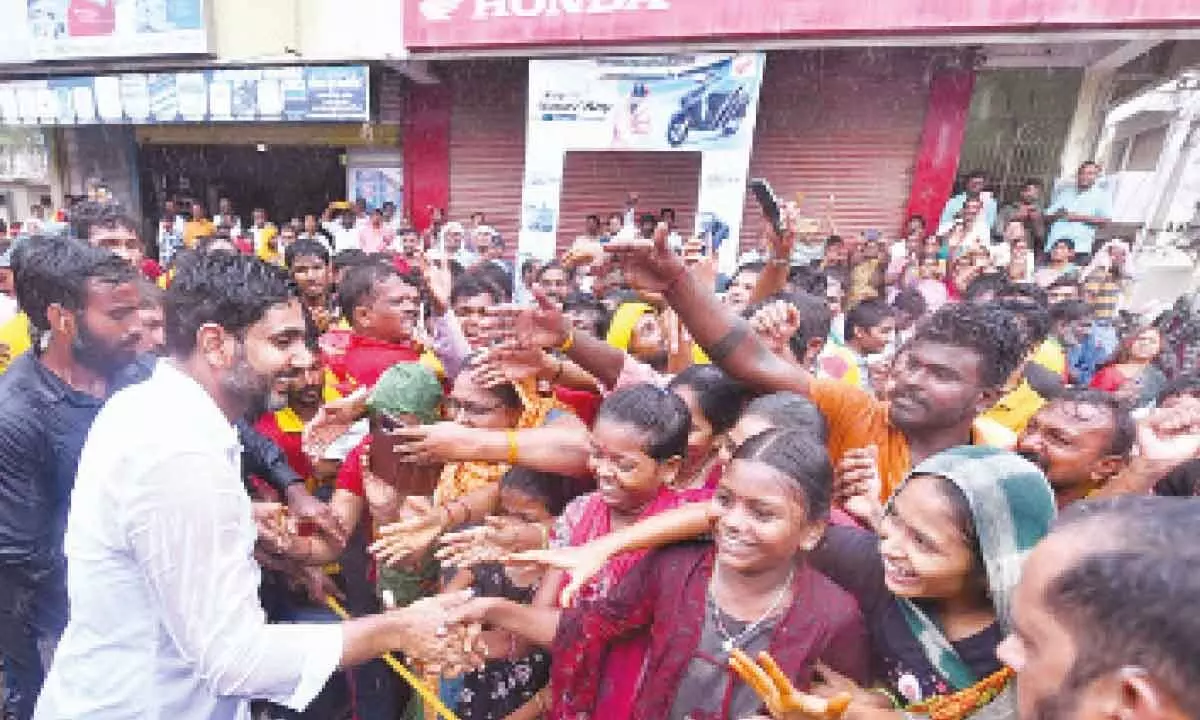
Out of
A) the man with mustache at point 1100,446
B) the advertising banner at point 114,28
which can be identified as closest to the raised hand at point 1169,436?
the man with mustache at point 1100,446

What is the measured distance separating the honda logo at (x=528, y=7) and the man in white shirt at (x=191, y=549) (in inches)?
303

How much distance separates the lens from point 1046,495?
127 cm

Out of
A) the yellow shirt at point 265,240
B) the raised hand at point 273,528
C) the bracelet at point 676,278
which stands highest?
the bracelet at point 676,278

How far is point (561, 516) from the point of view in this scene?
1.90 m

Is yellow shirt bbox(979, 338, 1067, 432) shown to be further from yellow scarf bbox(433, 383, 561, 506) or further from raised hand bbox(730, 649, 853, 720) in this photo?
raised hand bbox(730, 649, 853, 720)

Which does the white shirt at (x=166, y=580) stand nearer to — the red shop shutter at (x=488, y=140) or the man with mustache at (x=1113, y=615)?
the man with mustache at (x=1113, y=615)

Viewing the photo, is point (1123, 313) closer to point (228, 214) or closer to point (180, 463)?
point (180, 463)

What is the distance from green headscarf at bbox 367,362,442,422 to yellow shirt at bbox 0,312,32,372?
2.38m

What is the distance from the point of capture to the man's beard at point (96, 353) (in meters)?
2.34

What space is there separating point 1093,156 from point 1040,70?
50.3 inches

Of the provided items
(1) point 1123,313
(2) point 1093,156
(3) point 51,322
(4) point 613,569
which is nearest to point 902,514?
(4) point 613,569

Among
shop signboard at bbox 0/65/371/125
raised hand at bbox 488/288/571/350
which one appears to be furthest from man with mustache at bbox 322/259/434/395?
shop signboard at bbox 0/65/371/125

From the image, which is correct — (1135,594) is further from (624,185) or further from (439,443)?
(624,185)

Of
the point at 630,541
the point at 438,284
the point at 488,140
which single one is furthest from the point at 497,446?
the point at 488,140
